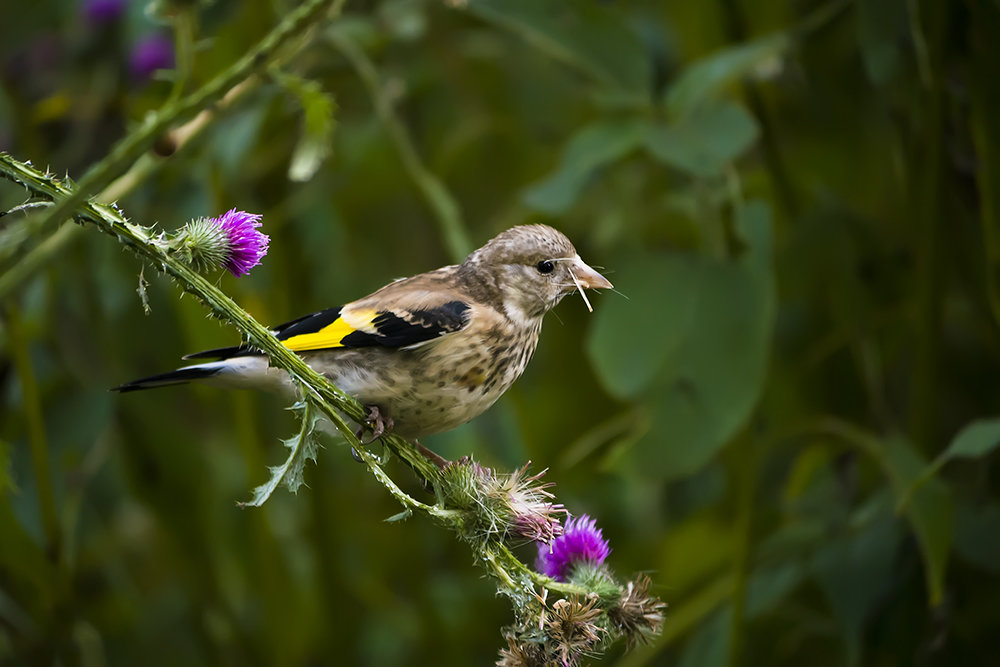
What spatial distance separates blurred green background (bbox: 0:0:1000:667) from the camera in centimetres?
175

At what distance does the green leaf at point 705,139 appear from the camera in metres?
1.69

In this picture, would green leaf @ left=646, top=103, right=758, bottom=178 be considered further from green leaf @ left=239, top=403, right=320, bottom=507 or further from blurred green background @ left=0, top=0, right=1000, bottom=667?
green leaf @ left=239, top=403, right=320, bottom=507

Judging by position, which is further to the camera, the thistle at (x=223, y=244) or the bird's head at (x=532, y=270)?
the bird's head at (x=532, y=270)

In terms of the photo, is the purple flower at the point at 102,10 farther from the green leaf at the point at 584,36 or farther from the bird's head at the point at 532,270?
the bird's head at the point at 532,270

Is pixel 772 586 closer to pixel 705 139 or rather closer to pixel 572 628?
pixel 705 139

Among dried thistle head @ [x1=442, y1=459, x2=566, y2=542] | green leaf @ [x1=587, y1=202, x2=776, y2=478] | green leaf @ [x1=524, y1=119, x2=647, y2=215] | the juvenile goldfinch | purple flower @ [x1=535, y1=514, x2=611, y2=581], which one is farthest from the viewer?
→ green leaf @ [x1=524, y1=119, x2=647, y2=215]

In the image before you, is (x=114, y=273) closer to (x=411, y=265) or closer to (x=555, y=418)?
(x=411, y=265)

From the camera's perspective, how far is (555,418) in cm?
260

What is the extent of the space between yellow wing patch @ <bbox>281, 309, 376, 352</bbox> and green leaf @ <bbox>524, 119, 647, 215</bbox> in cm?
57

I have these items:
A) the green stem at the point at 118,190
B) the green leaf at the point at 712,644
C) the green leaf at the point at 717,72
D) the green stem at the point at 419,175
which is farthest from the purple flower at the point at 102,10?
the green leaf at the point at 712,644

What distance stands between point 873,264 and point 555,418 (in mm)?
893

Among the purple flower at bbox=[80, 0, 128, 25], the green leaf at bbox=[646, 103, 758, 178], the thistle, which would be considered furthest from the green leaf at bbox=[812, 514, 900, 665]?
the purple flower at bbox=[80, 0, 128, 25]

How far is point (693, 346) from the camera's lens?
1.76 meters

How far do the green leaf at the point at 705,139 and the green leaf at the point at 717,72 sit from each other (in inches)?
1.4
